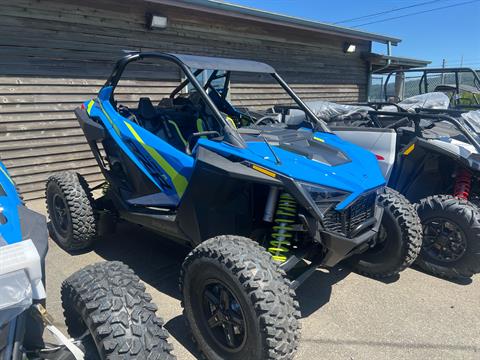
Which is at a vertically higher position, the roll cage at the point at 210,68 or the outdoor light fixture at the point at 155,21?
the outdoor light fixture at the point at 155,21

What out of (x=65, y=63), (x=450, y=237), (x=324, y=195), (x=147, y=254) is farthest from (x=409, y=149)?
(x=65, y=63)

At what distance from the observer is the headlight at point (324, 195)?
2520mm

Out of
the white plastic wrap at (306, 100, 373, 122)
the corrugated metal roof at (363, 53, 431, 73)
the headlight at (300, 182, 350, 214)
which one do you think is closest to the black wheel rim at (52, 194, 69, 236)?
the headlight at (300, 182, 350, 214)

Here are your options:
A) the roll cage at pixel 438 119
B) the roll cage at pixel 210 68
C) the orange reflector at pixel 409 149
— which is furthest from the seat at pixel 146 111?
the orange reflector at pixel 409 149

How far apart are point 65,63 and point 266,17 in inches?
166

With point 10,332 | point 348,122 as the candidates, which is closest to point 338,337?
point 10,332

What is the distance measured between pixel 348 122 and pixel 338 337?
3.27 metres

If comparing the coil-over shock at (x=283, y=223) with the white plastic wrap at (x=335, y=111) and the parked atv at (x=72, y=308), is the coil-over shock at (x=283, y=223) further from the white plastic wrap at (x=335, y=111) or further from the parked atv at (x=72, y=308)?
the white plastic wrap at (x=335, y=111)

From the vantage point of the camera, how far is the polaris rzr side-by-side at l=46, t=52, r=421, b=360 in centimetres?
229

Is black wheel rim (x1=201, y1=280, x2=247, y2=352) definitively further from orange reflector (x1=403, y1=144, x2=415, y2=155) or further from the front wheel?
orange reflector (x1=403, y1=144, x2=415, y2=155)

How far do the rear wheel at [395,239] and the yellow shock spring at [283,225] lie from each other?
107cm

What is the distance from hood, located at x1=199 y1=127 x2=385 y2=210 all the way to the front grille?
8 cm

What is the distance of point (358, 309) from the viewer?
3080mm

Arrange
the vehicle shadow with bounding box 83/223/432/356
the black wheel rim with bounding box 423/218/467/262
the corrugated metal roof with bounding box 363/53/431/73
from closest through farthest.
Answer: the vehicle shadow with bounding box 83/223/432/356 → the black wheel rim with bounding box 423/218/467/262 → the corrugated metal roof with bounding box 363/53/431/73
